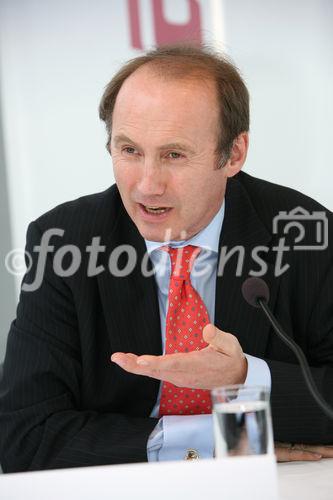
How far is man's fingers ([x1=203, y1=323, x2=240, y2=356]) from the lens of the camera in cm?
146

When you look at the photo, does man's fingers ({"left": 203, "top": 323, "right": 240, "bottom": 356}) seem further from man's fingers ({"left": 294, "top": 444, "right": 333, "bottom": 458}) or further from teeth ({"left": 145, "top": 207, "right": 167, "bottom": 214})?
teeth ({"left": 145, "top": 207, "right": 167, "bottom": 214})

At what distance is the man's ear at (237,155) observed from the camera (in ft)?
→ 6.72

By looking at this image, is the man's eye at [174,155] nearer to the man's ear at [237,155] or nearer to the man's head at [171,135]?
the man's head at [171,135]

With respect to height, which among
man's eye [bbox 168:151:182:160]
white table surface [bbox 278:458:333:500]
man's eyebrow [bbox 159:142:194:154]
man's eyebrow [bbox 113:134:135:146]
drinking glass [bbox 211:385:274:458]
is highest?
man's eyebrow [bbox 113:134:135:146]

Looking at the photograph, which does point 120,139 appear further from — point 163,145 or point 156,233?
point 156,233

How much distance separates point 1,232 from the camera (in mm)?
3279

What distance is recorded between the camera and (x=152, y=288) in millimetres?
1908

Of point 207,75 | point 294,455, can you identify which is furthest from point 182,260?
point 294,455

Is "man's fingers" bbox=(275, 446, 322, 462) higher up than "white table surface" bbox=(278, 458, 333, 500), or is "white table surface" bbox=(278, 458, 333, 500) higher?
"white table surface" bbox=(278, 458, 333, 500)

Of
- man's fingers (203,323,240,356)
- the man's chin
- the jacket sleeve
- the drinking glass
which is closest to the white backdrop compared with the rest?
the jacket sleeve

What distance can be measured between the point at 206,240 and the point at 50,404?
1.77 feet

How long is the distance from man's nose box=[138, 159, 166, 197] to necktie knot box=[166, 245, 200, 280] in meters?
0.17

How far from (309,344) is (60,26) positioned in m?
1.97

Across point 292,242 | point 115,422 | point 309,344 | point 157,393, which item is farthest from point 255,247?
point 115,422
